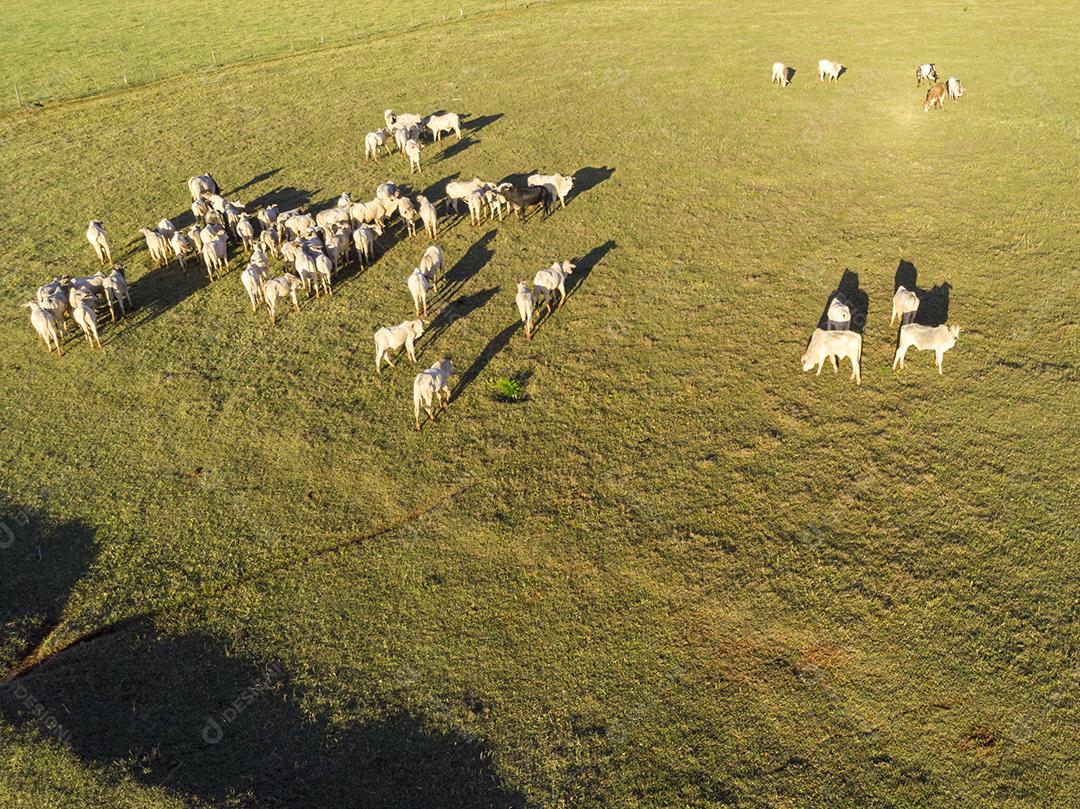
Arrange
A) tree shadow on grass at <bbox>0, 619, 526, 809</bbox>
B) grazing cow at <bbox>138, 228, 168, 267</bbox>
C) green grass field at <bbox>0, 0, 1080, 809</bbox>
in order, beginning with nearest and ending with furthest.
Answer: tree shadow on grass at <bbox>0, 619, 526, 809</bbox> → green grass field at <bbox>0, 0, 1080, 809</bbox> → grazing cow at <bbox>138, 228, 168, 267</bbox>

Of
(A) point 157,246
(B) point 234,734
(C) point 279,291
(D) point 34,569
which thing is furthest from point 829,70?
(D) point 34,569

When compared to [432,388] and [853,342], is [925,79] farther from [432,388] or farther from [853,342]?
[432,388]

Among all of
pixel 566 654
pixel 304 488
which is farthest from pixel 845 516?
pixel 304 488

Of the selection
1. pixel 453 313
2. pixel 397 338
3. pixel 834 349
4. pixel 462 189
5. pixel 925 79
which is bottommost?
pixel 834 349

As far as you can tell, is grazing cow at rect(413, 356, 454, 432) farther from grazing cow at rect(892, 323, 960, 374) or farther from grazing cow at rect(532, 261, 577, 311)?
grazing cow at rect(892, 323, 960, 374)

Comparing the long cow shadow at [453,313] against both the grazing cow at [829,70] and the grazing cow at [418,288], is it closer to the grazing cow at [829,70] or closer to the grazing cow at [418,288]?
the grazing cow at [418,288]

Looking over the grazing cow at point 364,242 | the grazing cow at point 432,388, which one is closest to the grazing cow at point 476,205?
the grazing cow at point 364,242

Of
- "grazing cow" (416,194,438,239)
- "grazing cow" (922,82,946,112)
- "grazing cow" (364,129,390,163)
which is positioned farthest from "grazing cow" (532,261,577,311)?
"grazing cow" (922,82,946,112)
